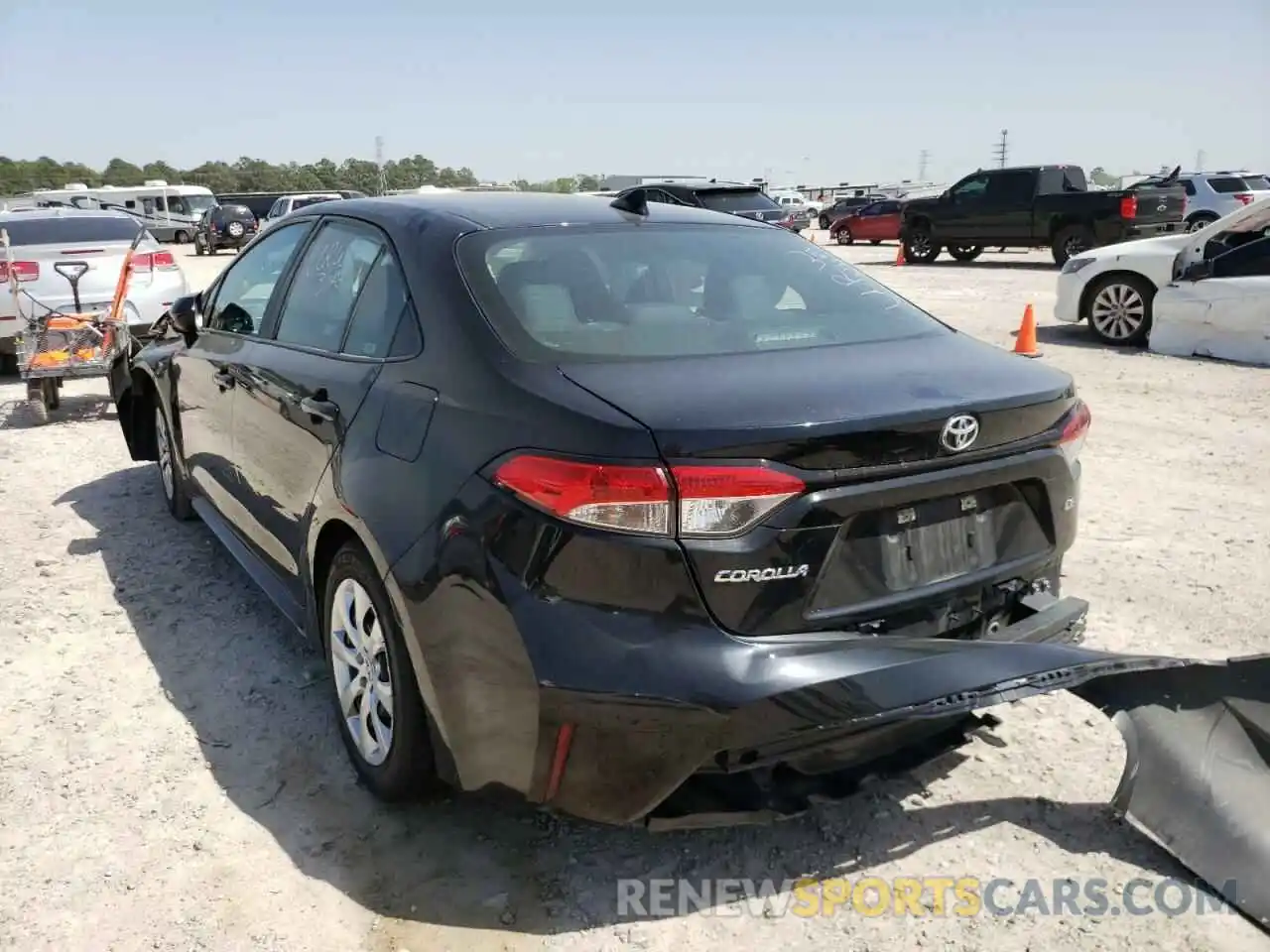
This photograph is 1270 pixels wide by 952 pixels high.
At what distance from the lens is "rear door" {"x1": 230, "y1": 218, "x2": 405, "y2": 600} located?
3.11m

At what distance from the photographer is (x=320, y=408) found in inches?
126

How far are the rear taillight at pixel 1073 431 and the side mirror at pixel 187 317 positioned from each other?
146 inches

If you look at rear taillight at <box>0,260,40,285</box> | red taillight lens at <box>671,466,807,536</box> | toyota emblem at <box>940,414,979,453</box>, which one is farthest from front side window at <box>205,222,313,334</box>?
rear taillight at <box>0,260,40,285</box>

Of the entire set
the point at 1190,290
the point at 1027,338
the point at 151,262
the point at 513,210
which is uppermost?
the point at 513,210

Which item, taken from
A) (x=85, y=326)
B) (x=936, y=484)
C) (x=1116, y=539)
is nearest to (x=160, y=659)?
(x=936, y=484)

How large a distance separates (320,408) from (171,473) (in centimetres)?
274

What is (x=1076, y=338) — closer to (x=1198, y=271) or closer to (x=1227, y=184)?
(x=1198, y=271)

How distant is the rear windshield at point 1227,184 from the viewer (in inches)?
998

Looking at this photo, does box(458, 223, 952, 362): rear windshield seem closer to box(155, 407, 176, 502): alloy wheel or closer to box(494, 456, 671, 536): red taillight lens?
box(494, 456, 671, 536): red taillight lens

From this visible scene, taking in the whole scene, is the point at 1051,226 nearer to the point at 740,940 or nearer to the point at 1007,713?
the point at 1007,713

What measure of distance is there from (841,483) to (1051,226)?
20.9m

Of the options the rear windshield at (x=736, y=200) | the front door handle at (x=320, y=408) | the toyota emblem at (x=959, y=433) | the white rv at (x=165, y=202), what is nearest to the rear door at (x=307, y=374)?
the front door handle at (x=320, y=408)

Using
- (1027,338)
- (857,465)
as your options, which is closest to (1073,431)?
(857,465)

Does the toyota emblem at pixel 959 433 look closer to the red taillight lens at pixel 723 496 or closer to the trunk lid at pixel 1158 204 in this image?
the red taillight lens at pixel 723 496
